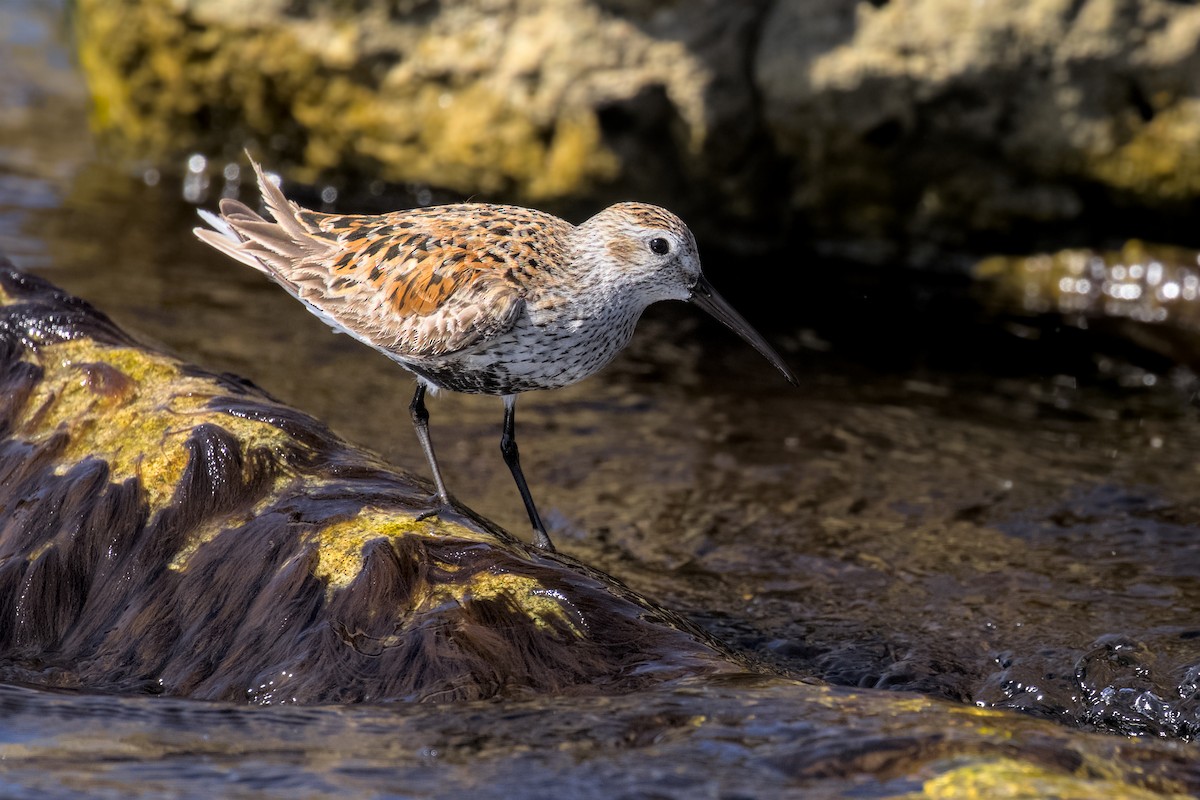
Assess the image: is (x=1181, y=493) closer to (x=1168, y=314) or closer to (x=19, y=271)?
(x=1168, y=314)

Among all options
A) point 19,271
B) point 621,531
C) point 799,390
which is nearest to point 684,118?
point 799,390

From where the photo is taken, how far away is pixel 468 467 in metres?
8.27

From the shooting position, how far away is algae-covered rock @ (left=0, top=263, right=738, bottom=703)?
15.3 feet

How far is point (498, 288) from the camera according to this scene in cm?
600

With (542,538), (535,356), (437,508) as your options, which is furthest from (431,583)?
(542,538)

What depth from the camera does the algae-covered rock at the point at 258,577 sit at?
4.68 m

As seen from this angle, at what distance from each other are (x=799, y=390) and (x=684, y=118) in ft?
8.58

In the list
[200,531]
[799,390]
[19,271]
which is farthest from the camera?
[799,390]

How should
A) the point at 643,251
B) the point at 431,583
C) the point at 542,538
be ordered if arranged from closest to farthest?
1. the point at 431,583
2. the point at 643,251
3. the point at 542,538

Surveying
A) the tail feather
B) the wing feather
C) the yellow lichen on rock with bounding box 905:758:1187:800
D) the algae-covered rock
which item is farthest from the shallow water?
the wing feather

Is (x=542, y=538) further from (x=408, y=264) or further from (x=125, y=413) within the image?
(x=125, y=413)

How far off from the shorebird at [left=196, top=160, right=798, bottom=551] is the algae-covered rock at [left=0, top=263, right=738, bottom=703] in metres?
0.64

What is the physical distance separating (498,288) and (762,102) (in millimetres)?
5677

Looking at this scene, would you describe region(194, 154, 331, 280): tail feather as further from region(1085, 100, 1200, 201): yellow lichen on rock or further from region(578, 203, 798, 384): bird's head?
region(1085, 100, 1200, 201): yellow lichen on rock
